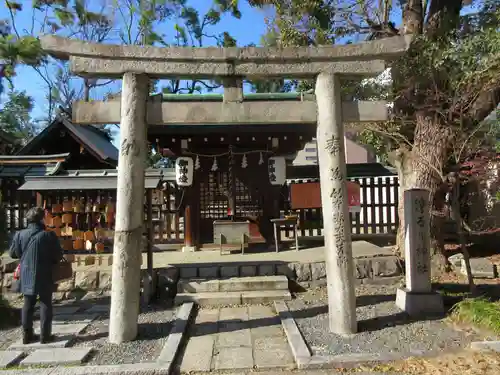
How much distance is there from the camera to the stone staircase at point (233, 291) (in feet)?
26.1

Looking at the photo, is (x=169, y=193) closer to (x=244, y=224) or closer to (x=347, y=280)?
(x=244, y=224)

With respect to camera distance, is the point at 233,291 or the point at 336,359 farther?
the point at 233,291

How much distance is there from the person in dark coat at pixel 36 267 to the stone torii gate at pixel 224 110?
896 millimetres

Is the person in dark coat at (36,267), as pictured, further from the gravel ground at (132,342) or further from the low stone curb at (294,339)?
the low stone curb at (294,339)

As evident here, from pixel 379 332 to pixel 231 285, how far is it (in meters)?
3.30

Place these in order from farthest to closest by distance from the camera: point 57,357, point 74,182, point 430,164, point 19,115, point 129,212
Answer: point 19,115
point 74,182
point 430,164
point 129,212
point 57,357

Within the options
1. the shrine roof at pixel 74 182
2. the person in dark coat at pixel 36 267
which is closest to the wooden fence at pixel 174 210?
the shrine roof at pixel 74 182

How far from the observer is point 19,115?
3400cm

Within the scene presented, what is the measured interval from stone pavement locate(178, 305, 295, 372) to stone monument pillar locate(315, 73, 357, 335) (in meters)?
0.99

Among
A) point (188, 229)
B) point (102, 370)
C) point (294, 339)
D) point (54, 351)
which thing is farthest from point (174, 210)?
point (102, 370)

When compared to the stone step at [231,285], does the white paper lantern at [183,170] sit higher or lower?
higher

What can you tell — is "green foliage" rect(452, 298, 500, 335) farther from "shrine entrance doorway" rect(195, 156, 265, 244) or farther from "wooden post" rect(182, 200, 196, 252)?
"wooden post" rect(182, 200, 196, 252)

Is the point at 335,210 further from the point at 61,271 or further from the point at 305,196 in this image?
the point at 305,196

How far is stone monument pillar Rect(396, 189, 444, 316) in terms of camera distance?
689 centimetres
